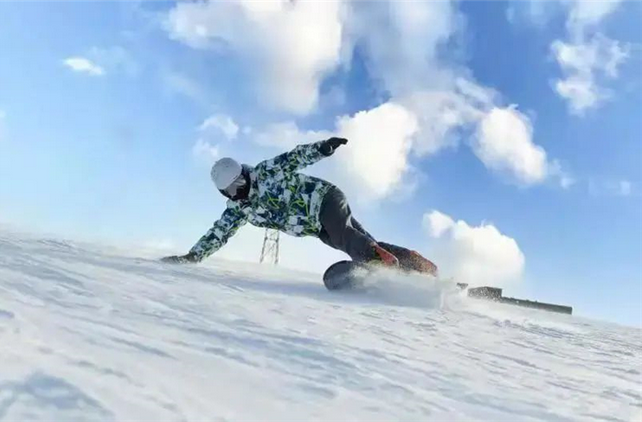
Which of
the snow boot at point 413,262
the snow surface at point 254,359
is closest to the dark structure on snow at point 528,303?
the snow boot at point 413,262

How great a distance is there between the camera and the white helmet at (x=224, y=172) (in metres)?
5.72

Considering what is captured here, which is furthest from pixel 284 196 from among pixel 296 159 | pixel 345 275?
pixel 345 275

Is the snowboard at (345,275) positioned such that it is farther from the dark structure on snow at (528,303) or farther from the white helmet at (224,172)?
the dark structure on snow at (528,303)

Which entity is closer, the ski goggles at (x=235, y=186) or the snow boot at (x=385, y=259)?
the snow boot at (x=385, y=259)

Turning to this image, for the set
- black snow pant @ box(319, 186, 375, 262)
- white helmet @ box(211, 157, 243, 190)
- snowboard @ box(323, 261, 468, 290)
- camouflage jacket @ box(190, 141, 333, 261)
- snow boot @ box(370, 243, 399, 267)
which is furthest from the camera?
camouflage jacket @ box(190, 141, 333, 261)

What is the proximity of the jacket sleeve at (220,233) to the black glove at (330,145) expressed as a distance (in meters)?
1.08

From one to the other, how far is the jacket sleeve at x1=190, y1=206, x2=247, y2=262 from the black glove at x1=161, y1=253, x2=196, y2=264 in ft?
0.26

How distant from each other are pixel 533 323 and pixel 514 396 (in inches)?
114

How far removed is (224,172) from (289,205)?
73 cm

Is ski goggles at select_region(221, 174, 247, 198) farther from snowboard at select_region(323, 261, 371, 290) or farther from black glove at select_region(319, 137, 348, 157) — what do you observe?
snowboard at select_region(323, 261, 371, 290)

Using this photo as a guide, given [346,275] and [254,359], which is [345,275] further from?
[254,359]

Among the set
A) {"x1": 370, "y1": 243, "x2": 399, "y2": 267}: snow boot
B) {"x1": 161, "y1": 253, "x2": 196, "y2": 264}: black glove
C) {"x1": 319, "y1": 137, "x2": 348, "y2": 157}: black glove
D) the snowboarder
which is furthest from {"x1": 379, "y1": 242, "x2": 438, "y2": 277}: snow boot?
{"x1": 161, "y1": 253, "x2": 196, "y2": 264}: black glove

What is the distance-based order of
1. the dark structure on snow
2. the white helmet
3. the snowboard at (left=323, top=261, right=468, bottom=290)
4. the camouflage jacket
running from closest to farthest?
the snowboard at (left=323, top=261, right=468, bottom=290) < the white helmet < the camouflage jacket < the dark structure on snow

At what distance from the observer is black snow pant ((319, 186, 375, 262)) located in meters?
5.57
